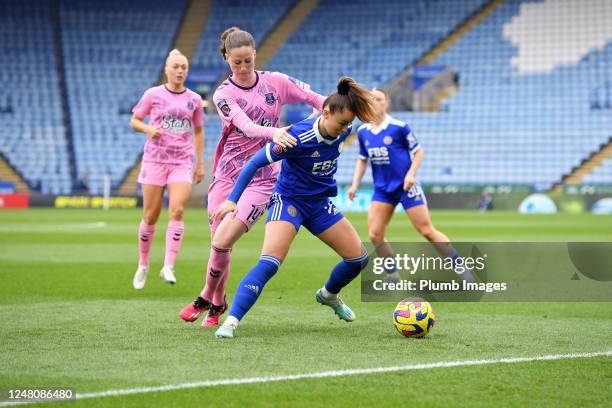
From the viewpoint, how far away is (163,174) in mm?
10148

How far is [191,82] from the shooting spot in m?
42.7

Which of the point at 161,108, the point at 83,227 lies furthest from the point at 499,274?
the point at 83,227

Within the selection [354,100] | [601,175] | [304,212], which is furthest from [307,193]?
[601,175]

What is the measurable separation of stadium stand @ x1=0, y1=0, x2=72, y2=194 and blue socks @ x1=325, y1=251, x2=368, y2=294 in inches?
1370

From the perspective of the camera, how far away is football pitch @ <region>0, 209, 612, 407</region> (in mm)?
4535

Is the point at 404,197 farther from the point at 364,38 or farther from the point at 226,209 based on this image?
the point at 364,38

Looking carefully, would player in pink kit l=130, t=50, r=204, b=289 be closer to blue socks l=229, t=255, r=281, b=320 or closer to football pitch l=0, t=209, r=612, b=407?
football pitch l=0, t=209, r=612, b=407

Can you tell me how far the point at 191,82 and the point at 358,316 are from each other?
36070 millimetres

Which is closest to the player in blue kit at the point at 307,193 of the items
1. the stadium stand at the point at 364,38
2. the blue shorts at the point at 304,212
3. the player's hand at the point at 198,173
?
the blue shorts at the point at 304,212

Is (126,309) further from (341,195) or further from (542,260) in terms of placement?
(341,195)

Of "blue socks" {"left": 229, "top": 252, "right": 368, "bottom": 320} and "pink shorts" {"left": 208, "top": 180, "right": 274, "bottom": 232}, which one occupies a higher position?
"pink shorts" {"left": 208, "top": 180, "right": 274, "bottom": 232}

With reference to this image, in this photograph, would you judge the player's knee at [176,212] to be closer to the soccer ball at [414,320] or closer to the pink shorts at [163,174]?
the pink shorts at [163,174]

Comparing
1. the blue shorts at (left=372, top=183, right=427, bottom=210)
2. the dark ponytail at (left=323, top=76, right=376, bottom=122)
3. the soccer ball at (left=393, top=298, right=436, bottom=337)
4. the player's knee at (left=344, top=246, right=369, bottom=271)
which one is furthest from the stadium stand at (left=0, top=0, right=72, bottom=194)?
the dark ponytail at (left=323, top=76, right=376, bottom=122)

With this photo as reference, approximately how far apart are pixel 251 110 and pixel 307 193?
94 centimetres
